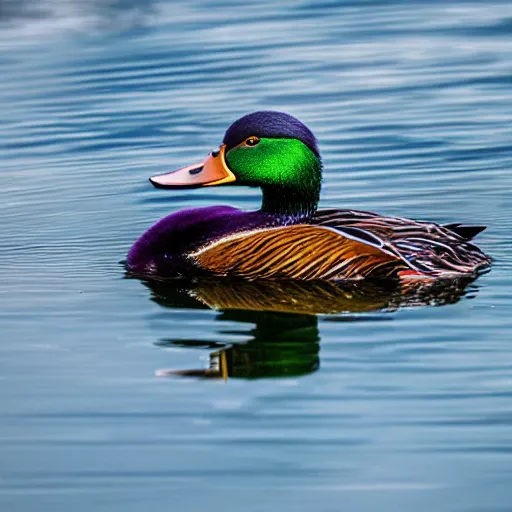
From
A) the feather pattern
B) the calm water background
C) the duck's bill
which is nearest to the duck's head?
the duck's bill

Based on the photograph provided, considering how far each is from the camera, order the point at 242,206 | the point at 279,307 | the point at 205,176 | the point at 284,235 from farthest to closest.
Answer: the point at 242,206, the point at 205,176, the point at 284,235, the point at 279,307

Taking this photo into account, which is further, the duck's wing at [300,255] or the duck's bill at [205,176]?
the duck's bill at [205,176]

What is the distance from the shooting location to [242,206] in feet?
40.5

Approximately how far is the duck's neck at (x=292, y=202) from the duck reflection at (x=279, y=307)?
0.51 metres

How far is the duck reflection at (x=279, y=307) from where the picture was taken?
844 centimetres

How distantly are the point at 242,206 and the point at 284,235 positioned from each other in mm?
2094

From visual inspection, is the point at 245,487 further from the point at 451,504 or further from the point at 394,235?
the point at 394,235

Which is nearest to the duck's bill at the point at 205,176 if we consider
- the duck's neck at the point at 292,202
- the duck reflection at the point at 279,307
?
the duck's neck at the point at 292,202

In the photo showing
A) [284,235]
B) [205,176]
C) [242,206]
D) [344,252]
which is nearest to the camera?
[344,252]

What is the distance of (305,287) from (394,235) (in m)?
0.65

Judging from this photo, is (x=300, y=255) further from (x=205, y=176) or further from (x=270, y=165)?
(x=205, y=176)

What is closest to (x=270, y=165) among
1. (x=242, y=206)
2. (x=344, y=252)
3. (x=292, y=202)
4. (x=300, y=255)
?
(x=292, y=202)

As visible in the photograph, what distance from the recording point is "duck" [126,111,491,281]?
33.3 ft

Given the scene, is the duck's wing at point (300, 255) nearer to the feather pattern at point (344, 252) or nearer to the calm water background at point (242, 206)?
the feather pattern at point (344, 252)
